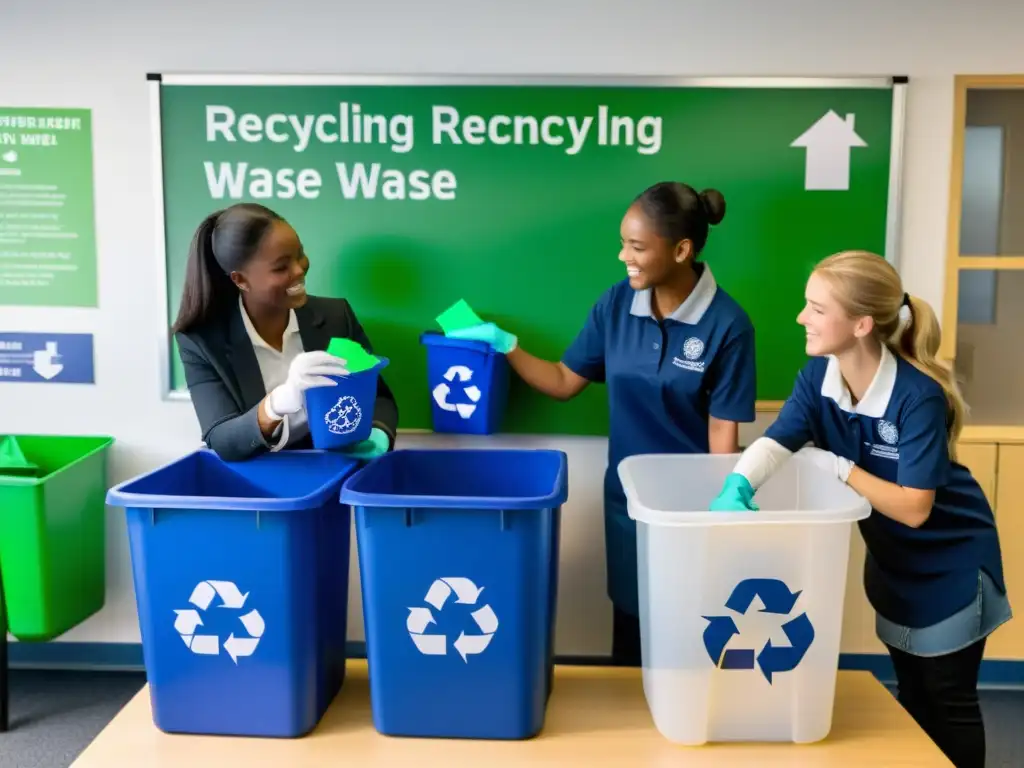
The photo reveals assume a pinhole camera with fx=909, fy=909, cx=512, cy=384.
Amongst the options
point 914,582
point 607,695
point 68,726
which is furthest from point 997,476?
point 68,726

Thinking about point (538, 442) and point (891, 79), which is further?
point (538, 442)

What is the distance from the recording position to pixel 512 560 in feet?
4.69

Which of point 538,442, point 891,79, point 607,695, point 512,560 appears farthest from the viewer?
point 538,442

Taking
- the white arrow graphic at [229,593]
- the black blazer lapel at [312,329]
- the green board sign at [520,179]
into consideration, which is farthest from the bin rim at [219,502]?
the green board sign at [520,179]

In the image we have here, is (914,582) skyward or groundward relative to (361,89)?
groundward

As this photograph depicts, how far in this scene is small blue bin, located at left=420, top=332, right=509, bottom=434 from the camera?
98.7 inches

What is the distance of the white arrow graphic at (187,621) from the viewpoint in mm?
1476

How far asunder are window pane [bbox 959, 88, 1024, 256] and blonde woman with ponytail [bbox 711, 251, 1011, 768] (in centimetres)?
120

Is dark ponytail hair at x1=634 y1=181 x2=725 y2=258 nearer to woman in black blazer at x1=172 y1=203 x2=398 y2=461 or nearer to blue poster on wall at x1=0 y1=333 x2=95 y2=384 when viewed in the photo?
woman in black blazer at x1=172 y1=203 x2=398 y2=461

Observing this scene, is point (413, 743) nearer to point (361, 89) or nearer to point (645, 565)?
point (645, 565)

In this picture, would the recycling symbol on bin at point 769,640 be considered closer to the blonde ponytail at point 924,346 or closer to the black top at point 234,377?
the blonde ponytail at point 924,346

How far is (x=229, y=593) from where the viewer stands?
4.80ft

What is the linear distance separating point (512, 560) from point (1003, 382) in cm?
209

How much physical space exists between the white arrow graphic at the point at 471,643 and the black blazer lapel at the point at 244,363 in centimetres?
93
